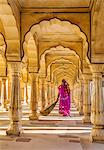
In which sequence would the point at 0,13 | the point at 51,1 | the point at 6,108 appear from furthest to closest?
the point at 6,108 < the point at 51,1 < the point at 0,13

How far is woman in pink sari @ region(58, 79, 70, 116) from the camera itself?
17266 mm

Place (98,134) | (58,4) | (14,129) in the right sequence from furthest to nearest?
(14,129), (58,4), (98,134)

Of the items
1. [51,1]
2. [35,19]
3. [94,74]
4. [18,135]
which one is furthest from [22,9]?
[18,135]

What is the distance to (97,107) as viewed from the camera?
9609 mm

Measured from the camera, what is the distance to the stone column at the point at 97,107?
953cm

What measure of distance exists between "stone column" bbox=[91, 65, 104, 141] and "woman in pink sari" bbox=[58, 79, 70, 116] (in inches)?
283

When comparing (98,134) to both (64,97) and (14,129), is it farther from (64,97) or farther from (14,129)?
(64,97)

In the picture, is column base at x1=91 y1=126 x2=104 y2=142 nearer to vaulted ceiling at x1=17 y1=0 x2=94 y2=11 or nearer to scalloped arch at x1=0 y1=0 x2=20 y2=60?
scalloped arch at x1=0 y1=0 x2=20 y2=60

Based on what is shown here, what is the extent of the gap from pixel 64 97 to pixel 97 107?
8.11m

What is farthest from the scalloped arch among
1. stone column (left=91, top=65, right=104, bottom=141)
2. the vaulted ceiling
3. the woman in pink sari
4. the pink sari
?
the pink sari

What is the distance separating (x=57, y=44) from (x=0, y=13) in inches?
269

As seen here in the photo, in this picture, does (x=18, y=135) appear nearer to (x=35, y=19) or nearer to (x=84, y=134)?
(x=84, y=134)

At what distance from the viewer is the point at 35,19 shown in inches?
396

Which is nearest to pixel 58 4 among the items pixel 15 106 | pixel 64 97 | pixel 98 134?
pixel 15 106
